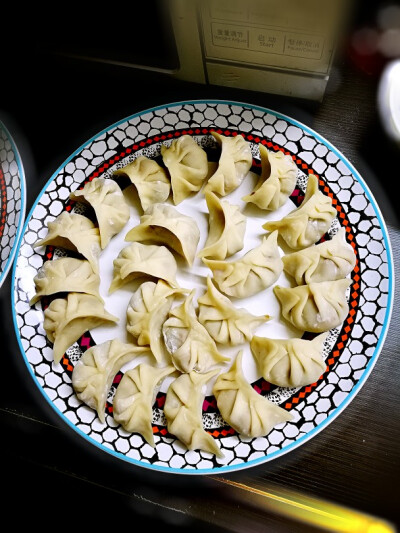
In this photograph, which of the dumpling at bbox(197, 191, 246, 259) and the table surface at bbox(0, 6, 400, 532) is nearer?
the table surface at bbox(0, 6, 400, 532)

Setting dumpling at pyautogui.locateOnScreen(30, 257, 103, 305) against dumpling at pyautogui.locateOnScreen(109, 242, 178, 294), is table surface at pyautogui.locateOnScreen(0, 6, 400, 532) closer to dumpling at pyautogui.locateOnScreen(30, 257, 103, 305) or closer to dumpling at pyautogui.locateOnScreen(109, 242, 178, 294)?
dumpling at pyautogui.locateOnScreen(30, 257, 103, 305)

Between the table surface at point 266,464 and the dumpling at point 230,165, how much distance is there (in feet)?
0.47

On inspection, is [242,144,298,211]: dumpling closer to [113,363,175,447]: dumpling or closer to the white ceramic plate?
[113,363,175,447]: dumpling

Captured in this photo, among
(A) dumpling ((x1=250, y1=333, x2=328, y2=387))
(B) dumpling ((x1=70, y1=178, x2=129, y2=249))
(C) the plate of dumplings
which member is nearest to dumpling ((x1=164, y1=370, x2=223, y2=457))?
(C) the plate of dumplings

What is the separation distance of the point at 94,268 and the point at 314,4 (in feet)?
2.24

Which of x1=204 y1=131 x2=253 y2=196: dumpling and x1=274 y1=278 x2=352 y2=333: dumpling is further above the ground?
x1=204 y1=131 x2=253 y2=196: dumpling

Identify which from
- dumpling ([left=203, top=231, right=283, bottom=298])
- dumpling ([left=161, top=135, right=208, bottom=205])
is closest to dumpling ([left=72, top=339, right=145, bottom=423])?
dumpling ([left=203, top=231, right=283, bottom=298])

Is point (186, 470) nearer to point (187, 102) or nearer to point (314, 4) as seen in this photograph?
point (187, 102)

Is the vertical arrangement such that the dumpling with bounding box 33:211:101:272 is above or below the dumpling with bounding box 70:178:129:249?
below

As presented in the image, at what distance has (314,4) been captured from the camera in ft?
3.34

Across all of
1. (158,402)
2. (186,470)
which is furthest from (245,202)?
(186,470)

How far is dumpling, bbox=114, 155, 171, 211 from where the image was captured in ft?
3.88

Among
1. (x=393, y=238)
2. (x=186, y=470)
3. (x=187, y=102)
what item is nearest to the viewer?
(x=186, y=470)

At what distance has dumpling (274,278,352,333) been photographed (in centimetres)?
106
